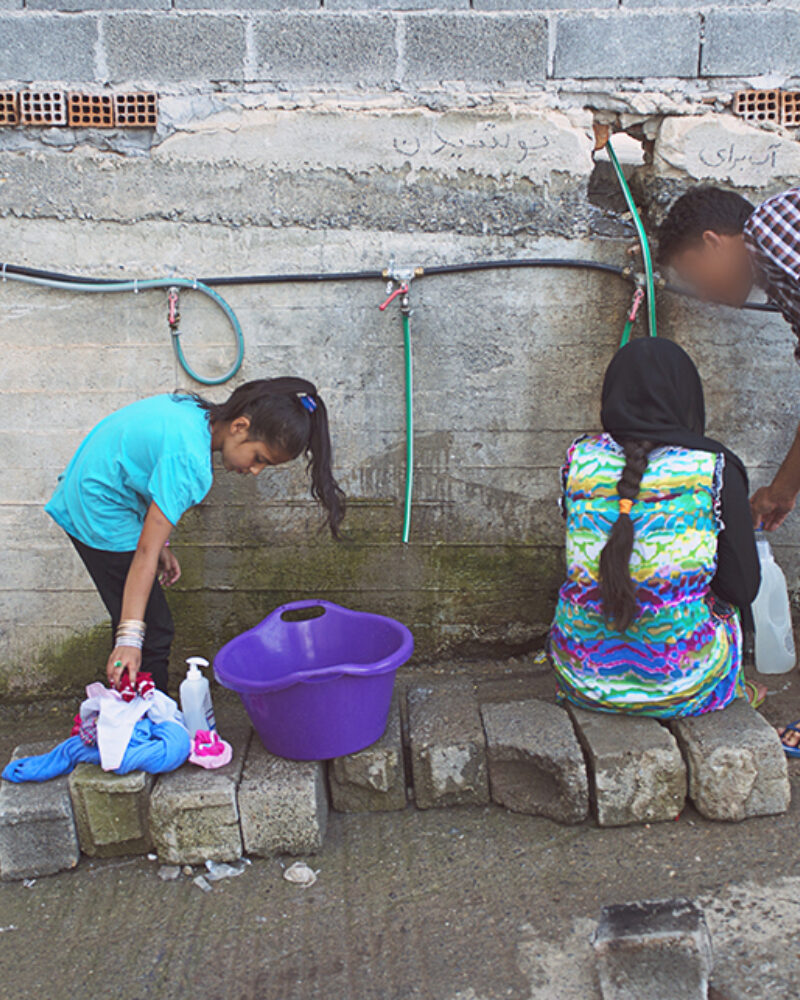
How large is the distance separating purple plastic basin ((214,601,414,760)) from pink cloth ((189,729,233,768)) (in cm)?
12

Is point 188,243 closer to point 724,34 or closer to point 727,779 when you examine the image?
point 724,34

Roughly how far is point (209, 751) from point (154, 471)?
2.88 feet

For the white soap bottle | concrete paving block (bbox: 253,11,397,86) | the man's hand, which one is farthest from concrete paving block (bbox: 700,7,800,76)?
the white soap bottle

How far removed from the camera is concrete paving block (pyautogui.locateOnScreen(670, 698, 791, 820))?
100 inches

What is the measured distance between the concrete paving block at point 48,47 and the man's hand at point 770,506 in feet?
9.47

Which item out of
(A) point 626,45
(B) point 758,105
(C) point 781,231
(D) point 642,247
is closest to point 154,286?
(D) point 642,247

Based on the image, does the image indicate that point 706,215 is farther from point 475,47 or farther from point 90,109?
point 90,109

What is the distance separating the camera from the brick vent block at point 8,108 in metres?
3.21

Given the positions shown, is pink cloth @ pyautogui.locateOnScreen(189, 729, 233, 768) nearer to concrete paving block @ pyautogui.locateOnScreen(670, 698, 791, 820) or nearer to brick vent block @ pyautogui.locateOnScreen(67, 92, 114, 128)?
concrete paving block @ pyautogui.locateOnScreen(670, 698, 791, 820)

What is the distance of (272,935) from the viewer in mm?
2266

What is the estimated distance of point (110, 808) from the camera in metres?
2.56

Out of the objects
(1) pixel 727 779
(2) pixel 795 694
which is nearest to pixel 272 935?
(1) pixel 727 779

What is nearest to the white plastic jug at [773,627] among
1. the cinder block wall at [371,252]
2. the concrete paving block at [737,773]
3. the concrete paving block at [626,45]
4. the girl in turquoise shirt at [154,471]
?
the cinder block wall at [371,252]

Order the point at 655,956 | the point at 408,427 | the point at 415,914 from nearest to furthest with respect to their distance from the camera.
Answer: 1. the point at 655,956
2. the point at 415,914
3. the point at 408,427
